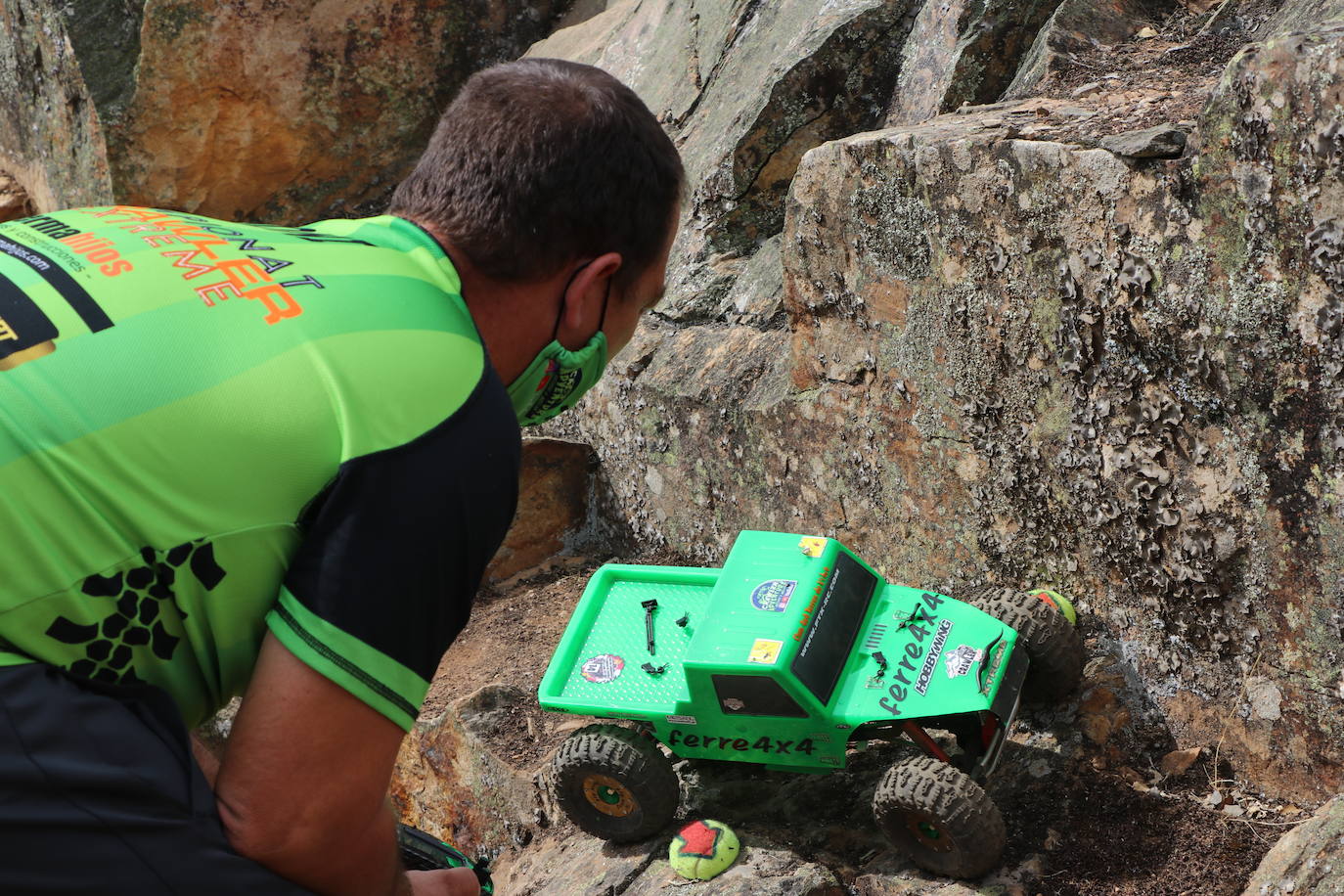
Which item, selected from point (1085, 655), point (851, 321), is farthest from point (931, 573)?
point (851, 321)

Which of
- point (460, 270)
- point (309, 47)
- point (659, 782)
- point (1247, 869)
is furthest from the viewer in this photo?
point (309, 47)

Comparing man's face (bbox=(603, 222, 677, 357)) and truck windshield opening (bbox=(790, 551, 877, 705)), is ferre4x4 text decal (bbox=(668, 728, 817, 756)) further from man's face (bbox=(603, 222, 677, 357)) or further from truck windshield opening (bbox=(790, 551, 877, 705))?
man's face (bbox=(603, 222, 677, 357))

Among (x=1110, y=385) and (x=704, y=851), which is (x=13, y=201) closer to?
(x=704, y=851)

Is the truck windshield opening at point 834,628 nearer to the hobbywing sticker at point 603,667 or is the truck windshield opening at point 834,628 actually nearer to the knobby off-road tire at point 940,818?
the knobby off-road tire at point 940,818

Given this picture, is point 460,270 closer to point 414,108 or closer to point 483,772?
point 483,772

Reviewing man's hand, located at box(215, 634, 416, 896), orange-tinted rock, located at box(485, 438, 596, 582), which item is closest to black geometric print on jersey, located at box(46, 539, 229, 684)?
man's hand, located at box(215, 634, 416, 896)

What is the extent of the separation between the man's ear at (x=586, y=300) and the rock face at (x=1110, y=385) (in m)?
1.61

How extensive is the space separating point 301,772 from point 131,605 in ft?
0.91

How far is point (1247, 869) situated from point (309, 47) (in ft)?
20.8

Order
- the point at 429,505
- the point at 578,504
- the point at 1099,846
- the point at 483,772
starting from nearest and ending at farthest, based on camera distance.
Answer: the point at 429,505, the point at 1099,846, the point at 483,772, the point at 578,504

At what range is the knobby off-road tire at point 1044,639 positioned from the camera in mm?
3172

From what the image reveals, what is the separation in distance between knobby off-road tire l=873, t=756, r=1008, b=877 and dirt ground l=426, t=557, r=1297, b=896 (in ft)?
0.45

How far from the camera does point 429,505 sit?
54.9 inches

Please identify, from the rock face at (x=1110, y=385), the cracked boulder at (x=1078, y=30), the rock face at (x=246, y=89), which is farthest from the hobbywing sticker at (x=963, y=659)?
the rock face at (x=246, y=89)
